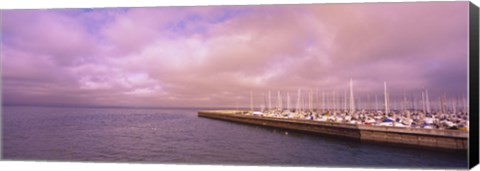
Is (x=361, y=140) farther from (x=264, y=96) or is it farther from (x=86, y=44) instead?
(x=86, y=44)

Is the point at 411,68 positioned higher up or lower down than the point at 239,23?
lower down

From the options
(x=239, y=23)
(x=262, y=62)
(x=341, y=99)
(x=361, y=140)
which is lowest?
(x=361, y=140)

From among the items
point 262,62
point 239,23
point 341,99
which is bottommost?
point 341,99

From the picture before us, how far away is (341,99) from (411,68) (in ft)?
11.0

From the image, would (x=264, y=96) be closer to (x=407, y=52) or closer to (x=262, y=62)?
(x=262, y=62)

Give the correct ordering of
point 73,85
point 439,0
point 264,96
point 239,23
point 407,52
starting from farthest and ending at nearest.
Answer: point 264,96, point 73,85, point 239,23, point 407,52, point 439,0

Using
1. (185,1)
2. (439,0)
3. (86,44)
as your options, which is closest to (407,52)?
(439,0)

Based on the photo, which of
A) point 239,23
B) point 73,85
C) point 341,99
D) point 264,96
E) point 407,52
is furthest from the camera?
point 264,96

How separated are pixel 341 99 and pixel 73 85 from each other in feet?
25.4

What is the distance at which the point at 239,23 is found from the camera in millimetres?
10852

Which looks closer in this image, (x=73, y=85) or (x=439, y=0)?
(x=439, y=0)

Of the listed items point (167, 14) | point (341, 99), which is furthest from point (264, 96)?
point (167, 14)

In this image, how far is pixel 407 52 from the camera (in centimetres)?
993

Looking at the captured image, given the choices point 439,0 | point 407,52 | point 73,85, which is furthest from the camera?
point 73,85
